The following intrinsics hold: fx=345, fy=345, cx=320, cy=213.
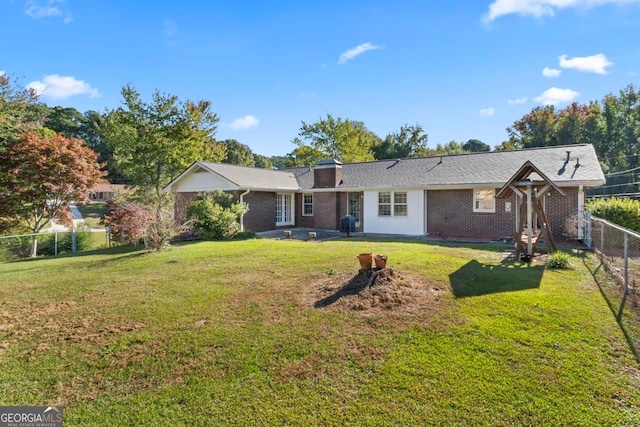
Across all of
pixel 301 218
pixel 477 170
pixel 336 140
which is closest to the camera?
pixel 477 170

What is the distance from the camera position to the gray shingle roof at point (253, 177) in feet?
60.8

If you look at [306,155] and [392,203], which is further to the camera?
[306,155]

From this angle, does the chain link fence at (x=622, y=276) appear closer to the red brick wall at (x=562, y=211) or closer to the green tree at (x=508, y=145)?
the red brick wall at (x=562, y=211)

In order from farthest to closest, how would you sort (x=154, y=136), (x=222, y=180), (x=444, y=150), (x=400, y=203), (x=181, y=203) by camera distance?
(x=444, y=150), (x=154, y=136), (x=181, y=203), (x=222, y=180), (x=400, y=203)

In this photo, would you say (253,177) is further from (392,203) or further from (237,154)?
(237,154)

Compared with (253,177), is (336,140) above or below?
above

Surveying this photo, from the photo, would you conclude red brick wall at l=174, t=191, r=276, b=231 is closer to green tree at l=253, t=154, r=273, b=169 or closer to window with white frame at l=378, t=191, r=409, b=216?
window with white frame at l=378, t=191, r=409, b=216

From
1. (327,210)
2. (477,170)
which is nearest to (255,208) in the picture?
(327,210)

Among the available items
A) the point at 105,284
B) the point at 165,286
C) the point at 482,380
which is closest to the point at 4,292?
the point at 105,284

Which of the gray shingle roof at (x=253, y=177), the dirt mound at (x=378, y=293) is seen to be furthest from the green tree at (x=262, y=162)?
the dirt mound at (x=378, y=293)

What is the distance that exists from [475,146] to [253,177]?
62.0 metres

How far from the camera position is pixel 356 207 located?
19578 mm

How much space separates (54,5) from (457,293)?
48.7 feet

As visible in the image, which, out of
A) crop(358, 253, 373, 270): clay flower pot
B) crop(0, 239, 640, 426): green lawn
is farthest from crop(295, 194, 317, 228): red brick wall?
crop(358, 253, 373, 270): clay flower pot
